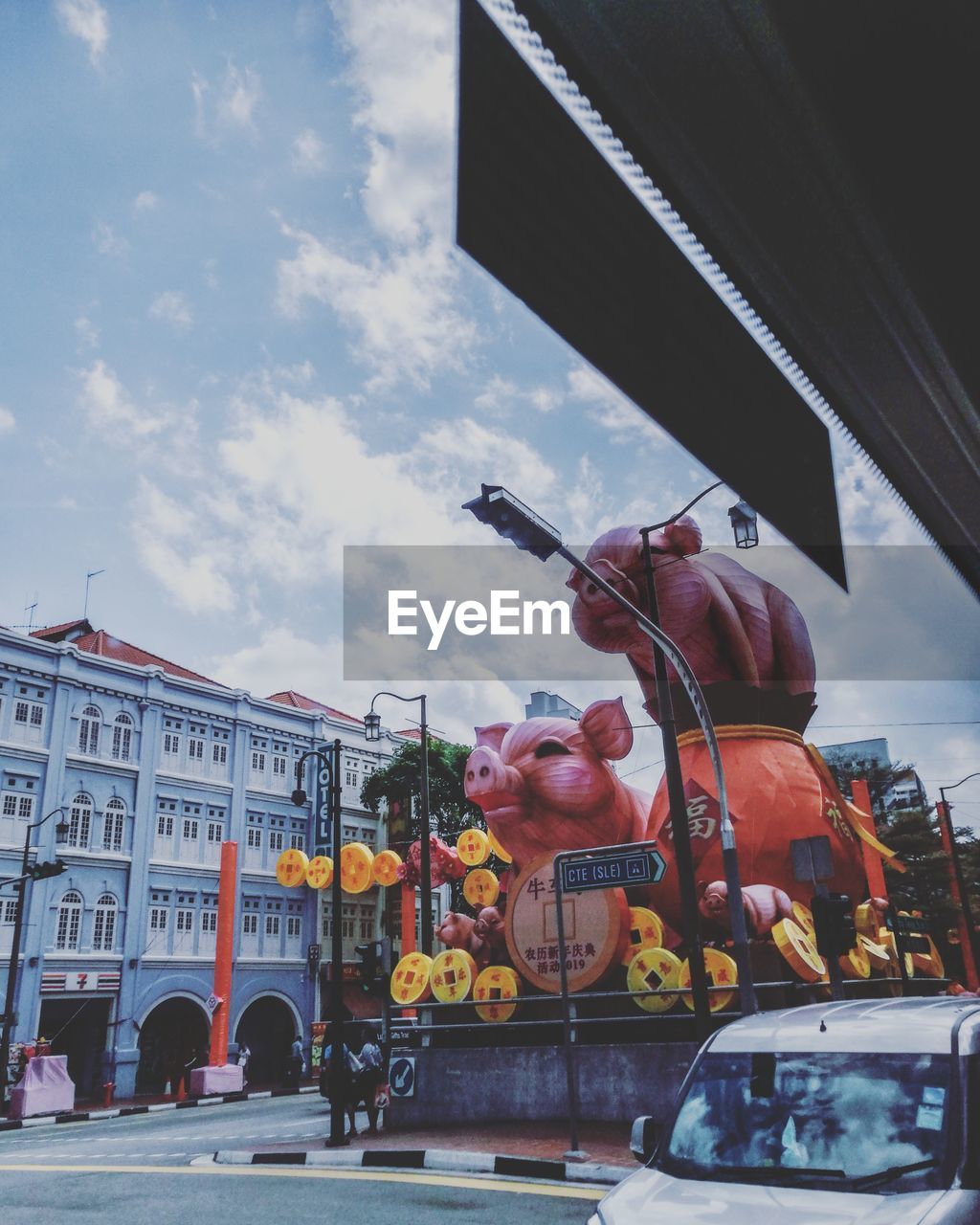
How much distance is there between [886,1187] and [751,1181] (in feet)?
1.90

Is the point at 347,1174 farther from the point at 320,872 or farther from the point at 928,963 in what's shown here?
the point at 928,963

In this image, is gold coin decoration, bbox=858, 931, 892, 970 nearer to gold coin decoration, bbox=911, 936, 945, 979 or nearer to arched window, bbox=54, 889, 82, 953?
gold coin decoration, bbox=911, 936, 945, 979

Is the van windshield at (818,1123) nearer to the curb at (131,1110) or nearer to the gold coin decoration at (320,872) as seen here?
the gold coin decoration at (320,872)

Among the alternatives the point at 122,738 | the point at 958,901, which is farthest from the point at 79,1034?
the point at 958,901

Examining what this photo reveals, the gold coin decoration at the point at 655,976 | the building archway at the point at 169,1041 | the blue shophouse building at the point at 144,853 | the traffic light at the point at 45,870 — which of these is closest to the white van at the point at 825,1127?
the gold coin decoration at the point at 655,976

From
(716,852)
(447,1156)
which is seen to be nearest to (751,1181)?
(447,1156)

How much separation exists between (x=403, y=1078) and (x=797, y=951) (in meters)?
6.65

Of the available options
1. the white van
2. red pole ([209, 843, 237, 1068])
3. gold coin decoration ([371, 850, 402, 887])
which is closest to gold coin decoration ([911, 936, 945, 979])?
gold coin decoration ([371, 850, 402, 887])

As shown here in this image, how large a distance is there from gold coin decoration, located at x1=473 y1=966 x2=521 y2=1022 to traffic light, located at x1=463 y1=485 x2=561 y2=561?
433 inches

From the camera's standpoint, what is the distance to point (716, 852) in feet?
55.7

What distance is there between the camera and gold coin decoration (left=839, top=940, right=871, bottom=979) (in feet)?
56.1

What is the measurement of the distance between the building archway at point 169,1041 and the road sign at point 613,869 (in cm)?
2765

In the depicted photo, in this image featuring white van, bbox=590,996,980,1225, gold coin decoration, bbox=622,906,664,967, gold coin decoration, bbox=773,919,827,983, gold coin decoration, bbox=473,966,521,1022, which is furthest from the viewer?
gold coin decoration, bbox=473,966,521,1022

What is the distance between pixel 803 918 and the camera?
52.8 feet
